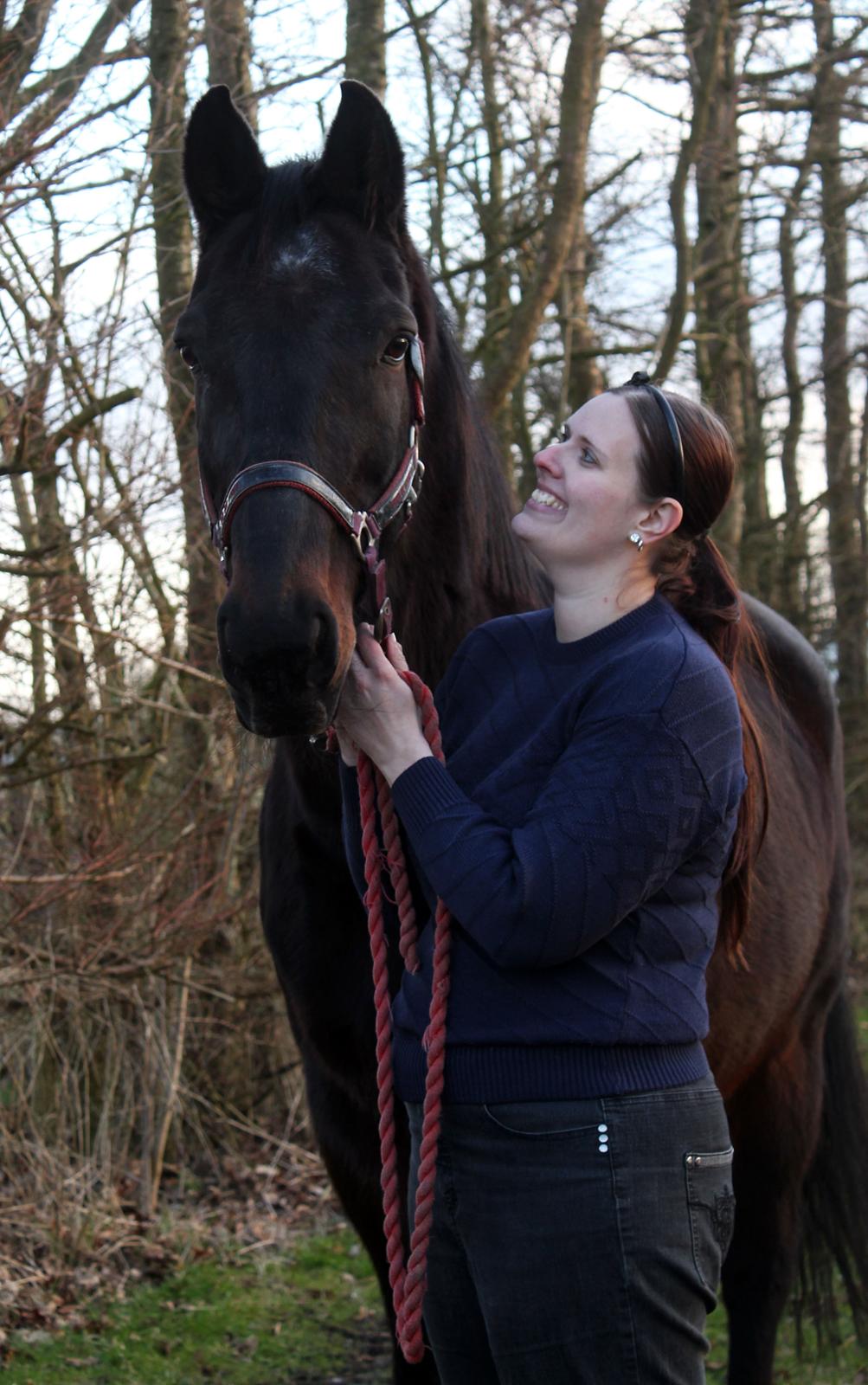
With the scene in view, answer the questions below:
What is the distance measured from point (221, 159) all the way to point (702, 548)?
105cm

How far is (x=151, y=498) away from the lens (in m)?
5.05

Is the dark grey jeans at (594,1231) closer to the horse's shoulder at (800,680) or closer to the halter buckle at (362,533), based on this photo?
the halter buckle at (362,533)

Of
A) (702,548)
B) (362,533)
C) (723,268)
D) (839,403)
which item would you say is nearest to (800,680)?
(702,548)

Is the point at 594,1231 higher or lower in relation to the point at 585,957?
lower

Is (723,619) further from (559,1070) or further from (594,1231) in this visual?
(594,1231)

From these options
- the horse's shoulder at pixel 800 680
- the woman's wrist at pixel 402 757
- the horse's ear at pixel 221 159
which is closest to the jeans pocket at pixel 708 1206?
→ the woman's wrist at pixel 402 757

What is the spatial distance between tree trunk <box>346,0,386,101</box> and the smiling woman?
4.29 metres

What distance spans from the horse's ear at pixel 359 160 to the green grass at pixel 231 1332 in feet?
10.9

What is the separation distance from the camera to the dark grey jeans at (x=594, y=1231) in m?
1.65

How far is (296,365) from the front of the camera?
196 cm

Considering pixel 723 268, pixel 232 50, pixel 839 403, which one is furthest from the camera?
pixel 839 403

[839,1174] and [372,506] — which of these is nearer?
[372,506]

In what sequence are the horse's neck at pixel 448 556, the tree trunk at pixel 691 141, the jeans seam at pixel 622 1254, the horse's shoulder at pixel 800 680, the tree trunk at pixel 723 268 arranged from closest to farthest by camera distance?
→ the jeans seam at pixel 622 1254 < the horse's neck at pixel 448 556 < the horse's shoulder at pixel 800 680 < the tree trunk at pixel 691 141 < the tree trunk at pixel 723 268

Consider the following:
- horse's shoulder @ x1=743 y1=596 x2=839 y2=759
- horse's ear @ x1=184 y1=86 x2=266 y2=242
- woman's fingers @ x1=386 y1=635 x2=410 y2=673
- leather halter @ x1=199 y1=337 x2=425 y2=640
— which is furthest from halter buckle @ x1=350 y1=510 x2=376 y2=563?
horse's shoulder @ x1=743 y1=596 x2=839 y2=759
